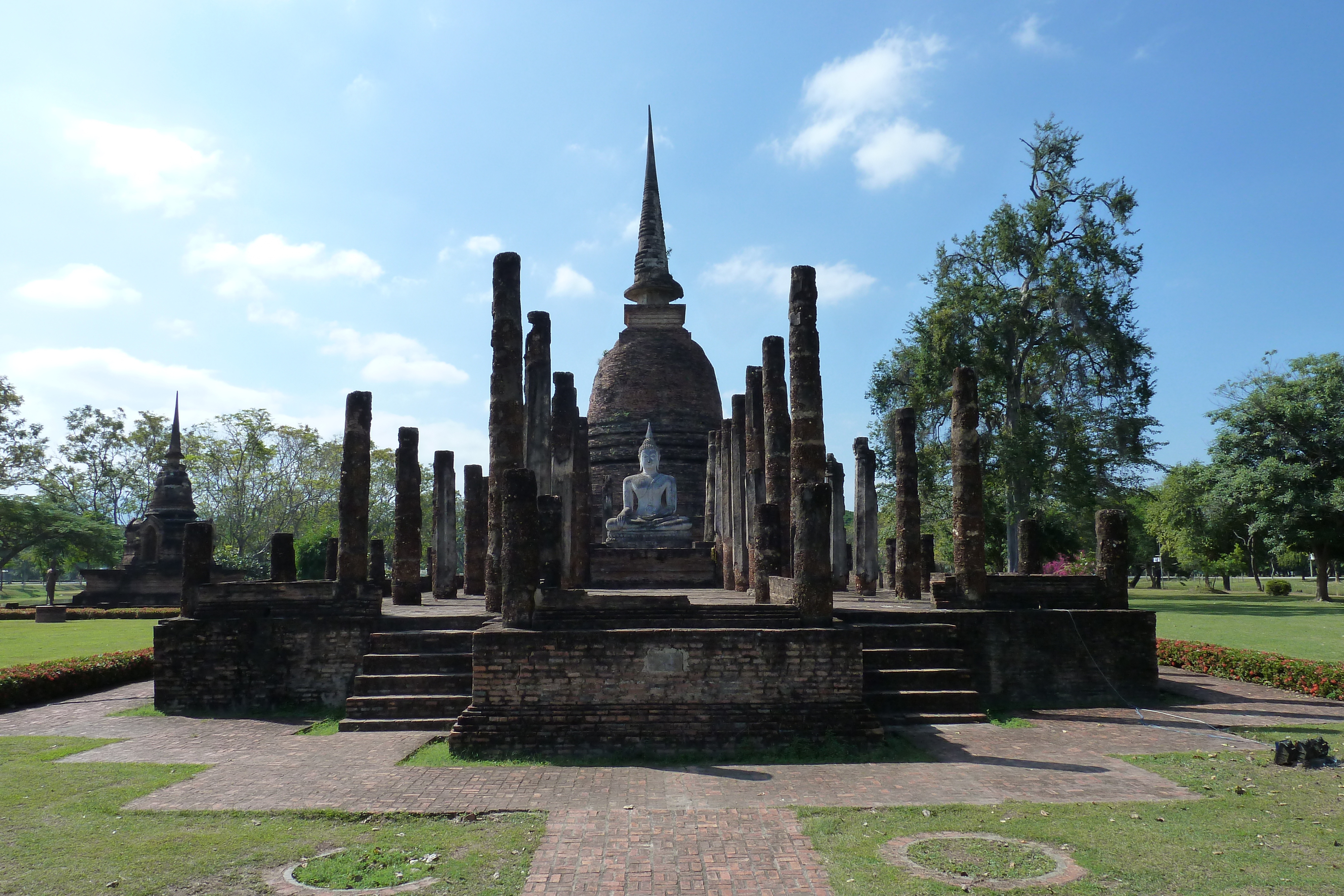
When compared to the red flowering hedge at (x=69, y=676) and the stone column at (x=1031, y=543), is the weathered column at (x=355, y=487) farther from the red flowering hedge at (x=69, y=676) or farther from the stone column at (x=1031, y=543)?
the stone column at (x=1031, y=543)

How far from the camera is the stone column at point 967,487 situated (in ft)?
41.0

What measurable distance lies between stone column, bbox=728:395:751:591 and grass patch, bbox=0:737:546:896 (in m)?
10.8

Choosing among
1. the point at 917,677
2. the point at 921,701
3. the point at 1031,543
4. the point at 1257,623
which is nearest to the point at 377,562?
the point at 917,677

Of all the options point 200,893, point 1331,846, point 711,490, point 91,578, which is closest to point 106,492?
point 91,578

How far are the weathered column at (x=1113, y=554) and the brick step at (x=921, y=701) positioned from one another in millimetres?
3439

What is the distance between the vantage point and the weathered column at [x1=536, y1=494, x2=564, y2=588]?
11.1 m

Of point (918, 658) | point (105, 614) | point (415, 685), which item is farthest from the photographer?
point (105, 614)

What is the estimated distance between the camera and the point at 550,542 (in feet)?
36.7

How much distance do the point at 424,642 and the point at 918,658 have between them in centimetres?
599

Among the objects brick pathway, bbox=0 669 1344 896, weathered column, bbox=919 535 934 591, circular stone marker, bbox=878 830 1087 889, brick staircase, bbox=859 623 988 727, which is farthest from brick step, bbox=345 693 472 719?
weathered column, bbox=919 535 934 591

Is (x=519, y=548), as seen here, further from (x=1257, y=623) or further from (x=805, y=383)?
(x=1257, y=623)

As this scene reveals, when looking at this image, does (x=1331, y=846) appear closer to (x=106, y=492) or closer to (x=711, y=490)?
(x=711, y=490)

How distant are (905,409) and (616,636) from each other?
34.1 ft

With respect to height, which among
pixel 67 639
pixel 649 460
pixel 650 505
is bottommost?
pixel 67 639
